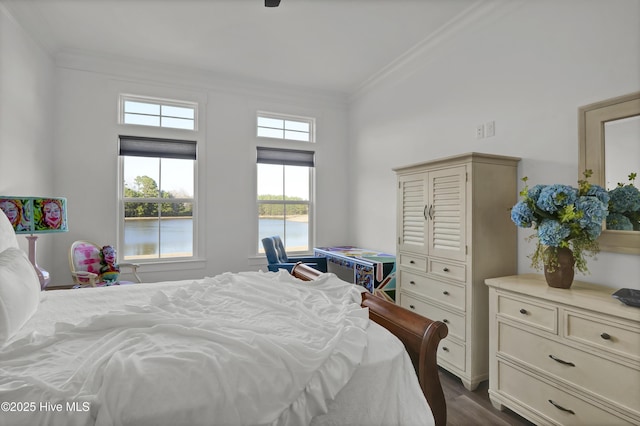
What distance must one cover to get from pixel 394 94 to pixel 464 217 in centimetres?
218

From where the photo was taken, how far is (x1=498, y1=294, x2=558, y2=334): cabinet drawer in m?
1.78

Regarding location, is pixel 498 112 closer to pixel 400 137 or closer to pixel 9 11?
pixel 400 137

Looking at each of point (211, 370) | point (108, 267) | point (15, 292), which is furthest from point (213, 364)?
point (108, 267)

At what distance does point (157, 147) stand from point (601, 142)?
423 centimetres

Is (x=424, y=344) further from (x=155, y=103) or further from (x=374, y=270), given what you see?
(x=155, y=103)

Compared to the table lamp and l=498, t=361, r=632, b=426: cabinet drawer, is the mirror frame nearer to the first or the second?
l=498, t=361, r=632, b=426: cabinet drawer

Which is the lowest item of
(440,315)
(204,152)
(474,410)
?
(474,410)

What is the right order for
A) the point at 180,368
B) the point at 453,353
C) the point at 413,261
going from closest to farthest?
the point at 180,368
the point at 453,353
the point at 413,261

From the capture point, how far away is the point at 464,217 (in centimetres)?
235

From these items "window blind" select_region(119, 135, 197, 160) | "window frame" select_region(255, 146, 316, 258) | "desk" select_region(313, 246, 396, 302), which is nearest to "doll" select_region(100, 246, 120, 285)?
"window blind" select_region(119, 135, 197, 160)

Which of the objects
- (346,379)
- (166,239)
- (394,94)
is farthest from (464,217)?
(166,239)

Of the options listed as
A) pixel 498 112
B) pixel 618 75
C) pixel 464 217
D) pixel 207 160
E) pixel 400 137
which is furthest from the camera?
pixel 207 160

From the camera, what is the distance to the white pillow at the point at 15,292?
1.25 meters

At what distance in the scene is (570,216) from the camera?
180cm
